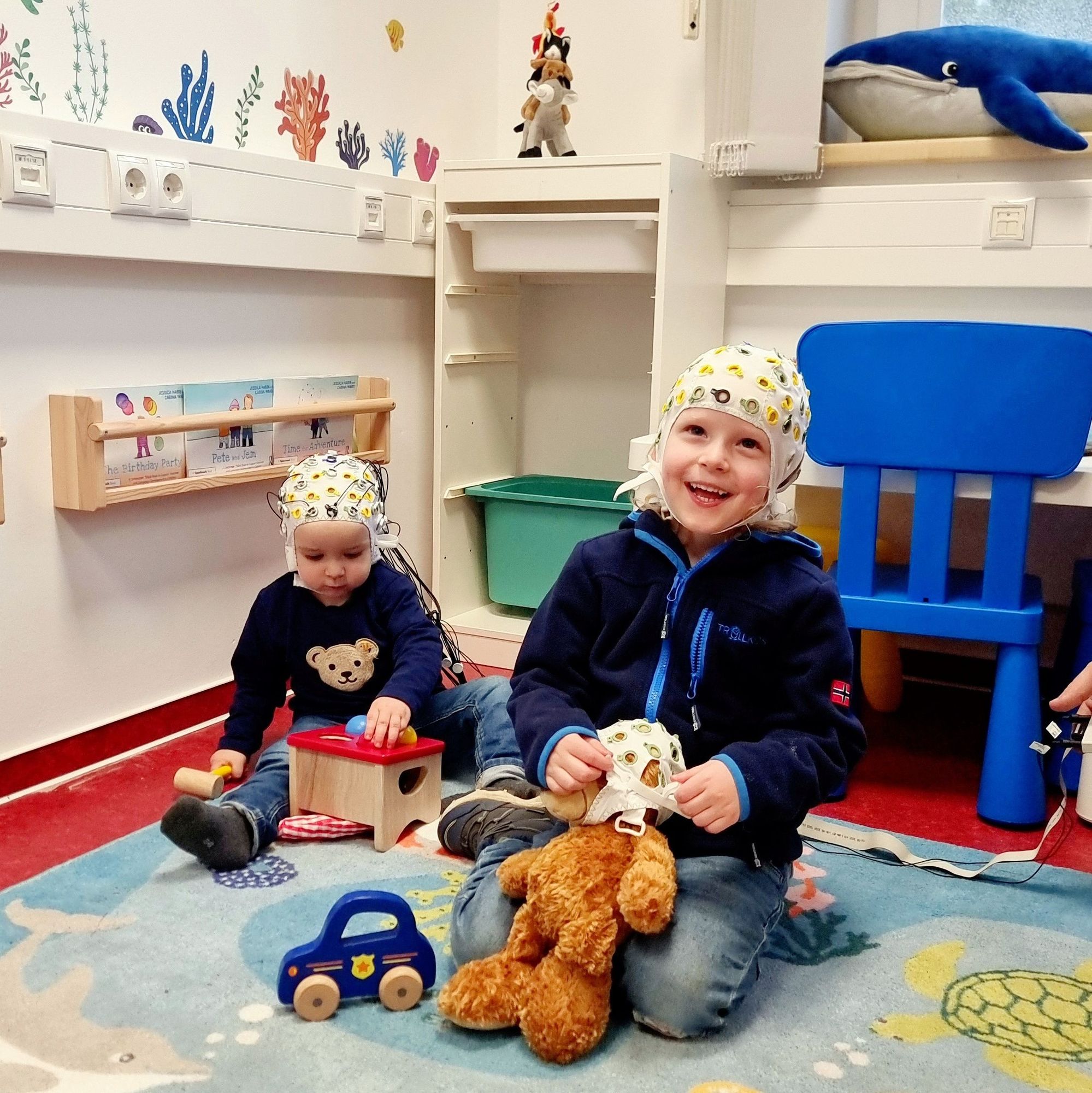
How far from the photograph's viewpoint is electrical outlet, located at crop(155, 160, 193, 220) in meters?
1.65

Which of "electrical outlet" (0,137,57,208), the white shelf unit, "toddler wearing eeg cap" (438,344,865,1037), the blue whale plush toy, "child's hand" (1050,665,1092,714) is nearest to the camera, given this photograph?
"toddler wearing eeg cap" (438,344,865,1037)

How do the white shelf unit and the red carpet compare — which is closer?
the red carpet

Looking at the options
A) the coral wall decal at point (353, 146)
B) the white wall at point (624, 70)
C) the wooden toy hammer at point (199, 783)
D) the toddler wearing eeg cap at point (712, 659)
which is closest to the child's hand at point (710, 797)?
the toddler wearing eeg cap at point (712, 659)

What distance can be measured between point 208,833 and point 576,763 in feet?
1.65

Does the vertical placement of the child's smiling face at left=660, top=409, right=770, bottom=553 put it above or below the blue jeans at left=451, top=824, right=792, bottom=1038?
above

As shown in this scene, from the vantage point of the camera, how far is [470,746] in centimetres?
171

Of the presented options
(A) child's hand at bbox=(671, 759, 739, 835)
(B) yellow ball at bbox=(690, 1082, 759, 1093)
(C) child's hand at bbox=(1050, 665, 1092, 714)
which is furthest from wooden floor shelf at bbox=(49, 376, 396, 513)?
(C) child's hand at bbox=(1050, 665, 1092, 714)

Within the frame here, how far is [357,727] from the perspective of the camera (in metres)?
1.51

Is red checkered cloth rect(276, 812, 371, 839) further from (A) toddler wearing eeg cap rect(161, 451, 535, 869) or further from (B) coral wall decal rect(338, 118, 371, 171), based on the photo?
(B) coral wall decal rect(338, 118, 371, 171)

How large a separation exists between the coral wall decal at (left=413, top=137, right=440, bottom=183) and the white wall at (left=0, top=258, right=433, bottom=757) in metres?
0.25

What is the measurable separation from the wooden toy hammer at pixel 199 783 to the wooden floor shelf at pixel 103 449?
369 millimetres

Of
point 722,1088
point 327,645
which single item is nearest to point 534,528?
point 327,645

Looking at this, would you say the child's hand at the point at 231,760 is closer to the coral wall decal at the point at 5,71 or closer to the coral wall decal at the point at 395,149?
the coral wall decal at the point at 5,71

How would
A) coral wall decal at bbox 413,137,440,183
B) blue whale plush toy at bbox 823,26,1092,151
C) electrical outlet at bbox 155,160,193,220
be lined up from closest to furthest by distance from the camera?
electrical outlet at bbox 155,160,193,220 < blue whale plush toy at bbox 823,26,1092,151 < coral wall decal at bbox 413,137,440,183
